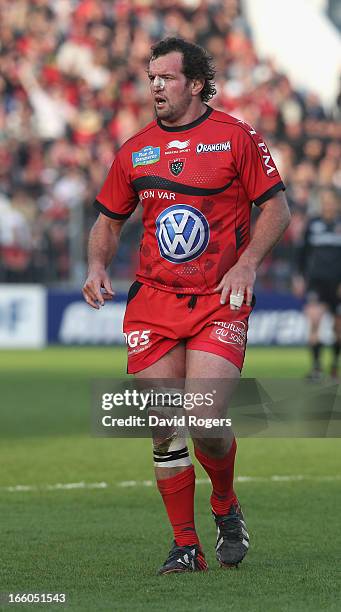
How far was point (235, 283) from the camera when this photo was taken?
598 centimetres

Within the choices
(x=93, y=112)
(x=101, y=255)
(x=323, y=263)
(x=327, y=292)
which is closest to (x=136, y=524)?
(x=101, y=255)

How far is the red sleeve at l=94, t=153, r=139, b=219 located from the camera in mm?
6430

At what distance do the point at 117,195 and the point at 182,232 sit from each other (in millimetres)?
456

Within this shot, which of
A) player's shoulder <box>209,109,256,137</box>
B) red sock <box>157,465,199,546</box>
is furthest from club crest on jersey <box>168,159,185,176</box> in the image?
red sock <box>157,465,199,546</box>

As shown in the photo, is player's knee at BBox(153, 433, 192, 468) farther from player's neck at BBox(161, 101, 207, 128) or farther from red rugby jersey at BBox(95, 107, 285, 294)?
player's neck at BBox(161, 101, 207, 128)

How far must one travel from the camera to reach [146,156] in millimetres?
6312

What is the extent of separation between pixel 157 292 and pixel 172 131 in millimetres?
731

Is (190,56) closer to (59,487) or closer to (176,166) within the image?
(176,166)

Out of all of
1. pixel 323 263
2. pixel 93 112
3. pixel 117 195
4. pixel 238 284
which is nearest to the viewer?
pixel 238 284

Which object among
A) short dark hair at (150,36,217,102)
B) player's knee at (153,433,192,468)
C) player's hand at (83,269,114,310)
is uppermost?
short dark hair at (150,36,217,102)

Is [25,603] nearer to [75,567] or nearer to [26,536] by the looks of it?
[75,567]

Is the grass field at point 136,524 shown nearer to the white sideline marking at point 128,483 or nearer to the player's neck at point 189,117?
the white sideline marking at point 128,483

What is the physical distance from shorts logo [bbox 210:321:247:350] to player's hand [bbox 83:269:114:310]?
1.64 ft

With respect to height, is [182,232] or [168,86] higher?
[168,86]
